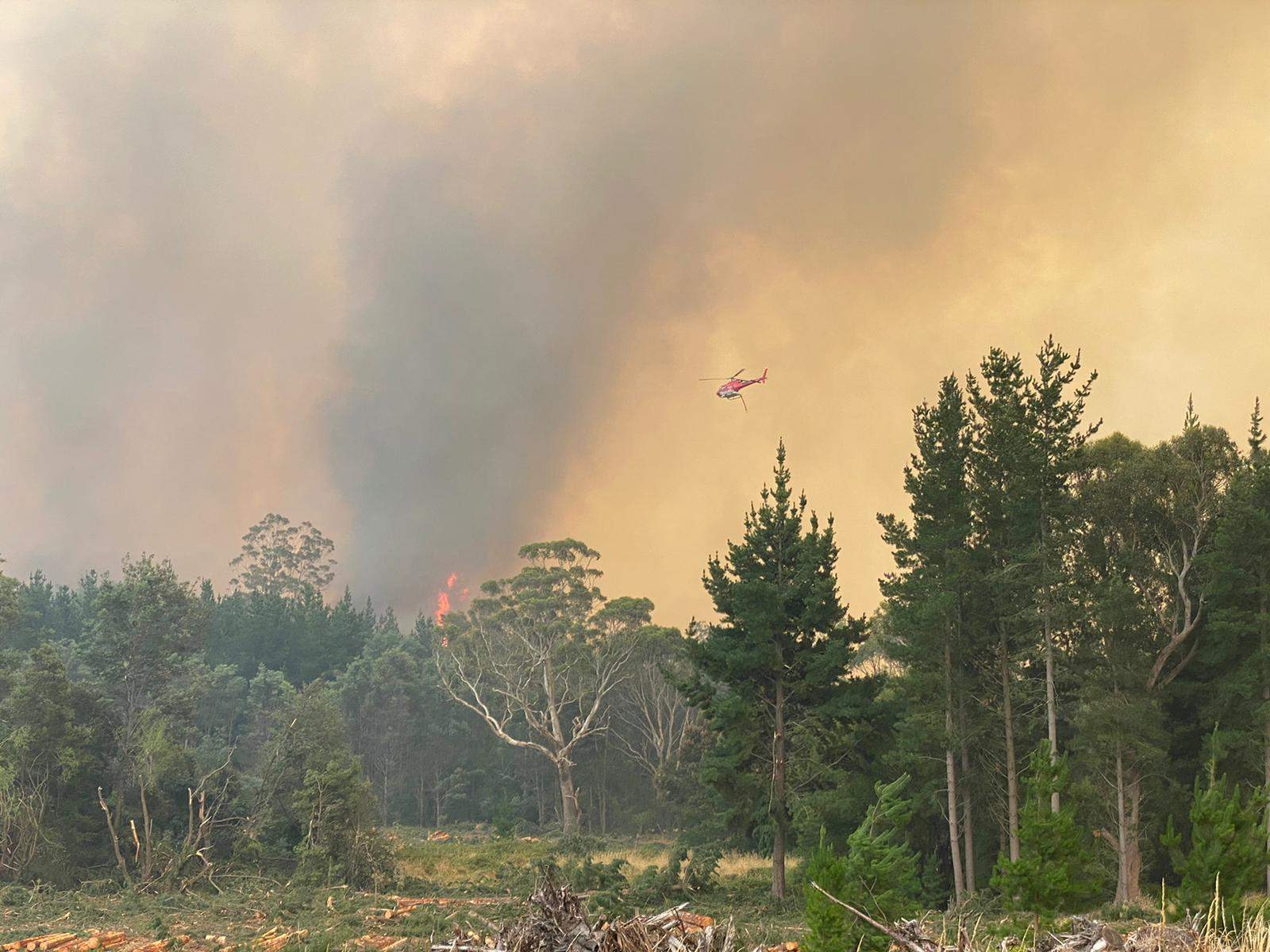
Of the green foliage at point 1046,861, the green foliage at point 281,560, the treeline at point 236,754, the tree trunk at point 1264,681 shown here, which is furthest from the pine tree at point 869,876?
the green foliage at point 281,560

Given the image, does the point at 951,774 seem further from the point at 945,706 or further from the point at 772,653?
the point at 772,653

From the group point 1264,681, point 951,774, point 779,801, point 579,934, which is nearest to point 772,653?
point 779,801

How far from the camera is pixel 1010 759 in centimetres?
2273

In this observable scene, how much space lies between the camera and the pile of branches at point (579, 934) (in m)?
5.57

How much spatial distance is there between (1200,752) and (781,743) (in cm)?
995

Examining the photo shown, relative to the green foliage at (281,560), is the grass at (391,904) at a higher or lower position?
lower

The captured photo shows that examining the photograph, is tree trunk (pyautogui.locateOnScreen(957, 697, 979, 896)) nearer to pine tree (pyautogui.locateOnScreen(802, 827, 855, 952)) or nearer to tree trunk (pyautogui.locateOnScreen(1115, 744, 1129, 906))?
tree trunk (pyautogui.locateOnScreen(1115, 744, 1129, 906))

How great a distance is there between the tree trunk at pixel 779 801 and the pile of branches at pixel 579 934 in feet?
61.7

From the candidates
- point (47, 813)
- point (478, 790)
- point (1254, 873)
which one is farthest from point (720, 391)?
point (478, 790)

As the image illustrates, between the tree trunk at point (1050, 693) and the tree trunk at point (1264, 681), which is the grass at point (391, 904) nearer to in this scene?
the tree trunk at point (1050, 693)

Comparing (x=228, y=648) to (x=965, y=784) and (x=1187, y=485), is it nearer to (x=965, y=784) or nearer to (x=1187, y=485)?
(x=965, y=784)

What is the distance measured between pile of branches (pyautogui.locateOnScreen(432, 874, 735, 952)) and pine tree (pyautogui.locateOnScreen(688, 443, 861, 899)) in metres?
18.6

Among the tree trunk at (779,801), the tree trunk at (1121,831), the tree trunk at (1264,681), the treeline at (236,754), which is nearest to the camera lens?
the tree trunk at (1264,681)

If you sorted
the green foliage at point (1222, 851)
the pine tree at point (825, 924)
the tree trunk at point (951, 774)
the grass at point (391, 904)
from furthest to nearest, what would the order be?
1. the tree trunk at point (951, 774)
2. the grass at point (391, 904)
3. the green foliage at point (1222, 851)
4. the pine tree at point (825, 924)
